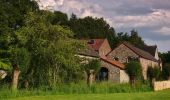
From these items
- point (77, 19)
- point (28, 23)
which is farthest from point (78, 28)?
point (28, 23)

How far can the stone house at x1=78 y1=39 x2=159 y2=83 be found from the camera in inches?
2992

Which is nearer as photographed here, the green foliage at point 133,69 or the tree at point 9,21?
the green foliage at point 133,69

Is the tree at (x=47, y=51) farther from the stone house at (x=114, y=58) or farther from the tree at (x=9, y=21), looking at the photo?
the stone house at (x=114, y=58)

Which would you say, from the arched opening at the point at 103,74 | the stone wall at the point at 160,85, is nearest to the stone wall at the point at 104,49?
the arched opening at the point at 103,74

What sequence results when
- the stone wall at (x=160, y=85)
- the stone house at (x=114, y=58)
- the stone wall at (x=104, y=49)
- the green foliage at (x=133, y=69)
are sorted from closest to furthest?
the stone wall at (x=160, y=85) → the green foliage at (x=133, y=69) → the stone house at (x=114, y=58) → the stone wall at (x=104, y=49)

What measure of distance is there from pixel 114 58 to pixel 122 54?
6.27 ft

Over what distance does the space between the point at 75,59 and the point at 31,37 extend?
17.0 ft

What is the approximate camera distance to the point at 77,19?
13825 cm

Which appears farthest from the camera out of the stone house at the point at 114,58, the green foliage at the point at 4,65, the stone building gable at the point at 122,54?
the stone building gable at the point at 122,54

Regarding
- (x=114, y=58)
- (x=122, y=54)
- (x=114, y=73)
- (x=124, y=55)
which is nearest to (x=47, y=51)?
(x=114, y=73)

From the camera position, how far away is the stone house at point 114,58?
76000mm

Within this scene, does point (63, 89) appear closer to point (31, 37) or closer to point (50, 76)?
point (50, 76)

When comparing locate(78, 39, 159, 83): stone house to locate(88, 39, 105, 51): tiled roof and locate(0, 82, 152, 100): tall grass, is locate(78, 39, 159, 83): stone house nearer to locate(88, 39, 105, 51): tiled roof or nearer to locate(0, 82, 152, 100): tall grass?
locate(88, 39, 105, 51): tiled roof

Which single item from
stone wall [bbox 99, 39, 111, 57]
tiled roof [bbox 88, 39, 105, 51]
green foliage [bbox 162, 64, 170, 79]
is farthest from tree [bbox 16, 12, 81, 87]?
stone wall [bbox 99, 39, 111, 57]
